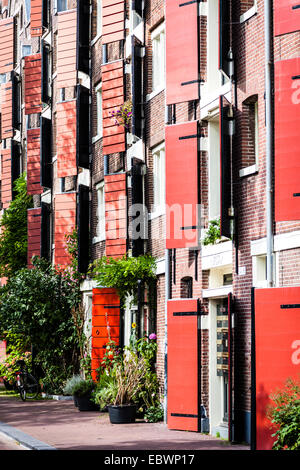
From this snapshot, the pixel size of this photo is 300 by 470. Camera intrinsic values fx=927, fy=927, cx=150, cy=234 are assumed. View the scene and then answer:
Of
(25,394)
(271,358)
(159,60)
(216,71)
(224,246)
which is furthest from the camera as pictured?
(25,394)

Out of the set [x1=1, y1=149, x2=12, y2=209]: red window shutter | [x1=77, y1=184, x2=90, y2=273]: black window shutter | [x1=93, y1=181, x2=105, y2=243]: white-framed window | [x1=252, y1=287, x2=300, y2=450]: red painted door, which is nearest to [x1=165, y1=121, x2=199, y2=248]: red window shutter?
[x1=252, y1=287, x2=300, y2=450]: red painted door

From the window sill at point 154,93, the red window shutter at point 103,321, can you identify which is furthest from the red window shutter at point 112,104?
the red window shutter at point 103,321

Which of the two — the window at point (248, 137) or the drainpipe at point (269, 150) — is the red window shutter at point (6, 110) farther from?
the drainpipe at point (269, 150)

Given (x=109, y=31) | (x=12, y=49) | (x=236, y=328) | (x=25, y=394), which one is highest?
(x=12, y=49)

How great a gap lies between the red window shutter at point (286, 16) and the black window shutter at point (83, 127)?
12217mm

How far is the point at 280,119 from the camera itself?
43.7 feet

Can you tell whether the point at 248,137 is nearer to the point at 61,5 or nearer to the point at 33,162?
the point at 61,5

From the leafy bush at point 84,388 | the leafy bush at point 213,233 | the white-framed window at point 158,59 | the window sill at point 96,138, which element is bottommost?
the leafy bush at point 84,388

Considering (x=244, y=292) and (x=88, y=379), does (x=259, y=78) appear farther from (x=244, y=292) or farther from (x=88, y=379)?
(x=88, y=379)

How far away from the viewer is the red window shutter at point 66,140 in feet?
85.7

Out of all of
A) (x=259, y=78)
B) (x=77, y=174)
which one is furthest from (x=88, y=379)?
(x=259, y=78)

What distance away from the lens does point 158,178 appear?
20375 millimetres

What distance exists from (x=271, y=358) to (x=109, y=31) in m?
12.4

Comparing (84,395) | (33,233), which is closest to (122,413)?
(84,395)
